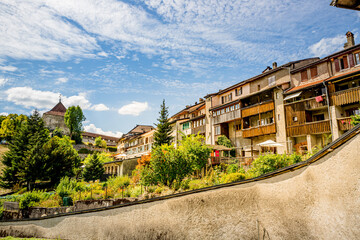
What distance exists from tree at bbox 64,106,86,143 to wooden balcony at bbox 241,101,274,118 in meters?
68.1

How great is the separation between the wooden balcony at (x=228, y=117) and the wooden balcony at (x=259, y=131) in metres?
2.89

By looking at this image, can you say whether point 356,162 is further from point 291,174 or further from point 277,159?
point 277,159

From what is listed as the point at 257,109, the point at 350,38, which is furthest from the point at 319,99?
the point at 350,38

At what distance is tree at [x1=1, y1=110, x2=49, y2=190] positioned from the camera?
90.3ft

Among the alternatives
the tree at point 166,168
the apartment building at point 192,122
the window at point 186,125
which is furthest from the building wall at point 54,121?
the tree at point 166,168

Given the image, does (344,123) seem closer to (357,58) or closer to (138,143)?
(357,58)

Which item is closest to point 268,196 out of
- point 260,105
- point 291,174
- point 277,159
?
point 291,174

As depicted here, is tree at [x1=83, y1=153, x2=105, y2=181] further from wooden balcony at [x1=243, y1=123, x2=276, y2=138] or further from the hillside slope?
the hillside slope

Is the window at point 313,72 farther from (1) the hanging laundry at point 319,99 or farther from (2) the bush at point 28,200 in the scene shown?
(2) the bush at point 28,200

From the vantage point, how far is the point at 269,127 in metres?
29.6

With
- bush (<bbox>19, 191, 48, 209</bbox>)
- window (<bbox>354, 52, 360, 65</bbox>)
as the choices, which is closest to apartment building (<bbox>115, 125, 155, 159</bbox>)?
bush (<bbox>19, 191, 48, 209</bbox>)

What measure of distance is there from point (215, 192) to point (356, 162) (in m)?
2.36

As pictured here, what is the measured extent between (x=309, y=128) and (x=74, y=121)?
77.8 m

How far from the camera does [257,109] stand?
3156cm
